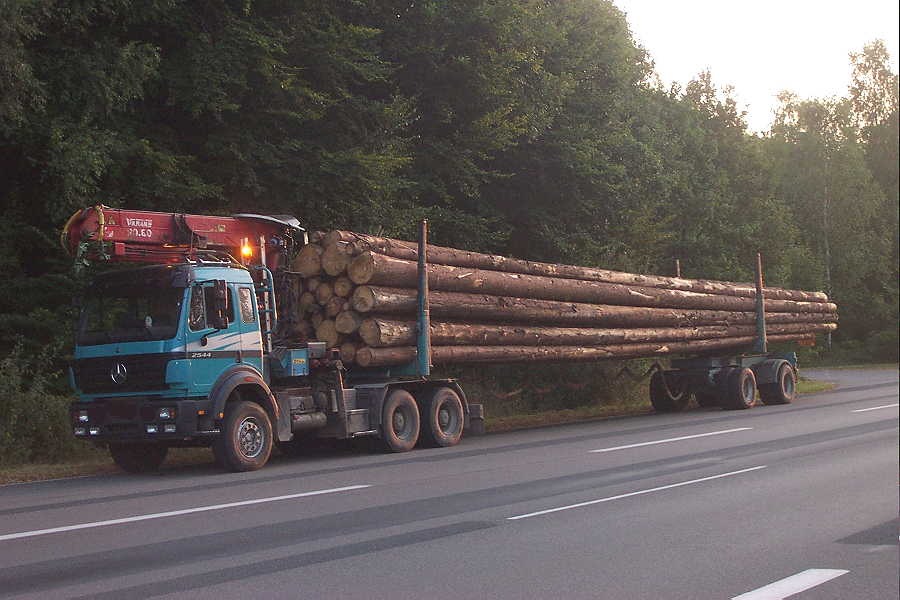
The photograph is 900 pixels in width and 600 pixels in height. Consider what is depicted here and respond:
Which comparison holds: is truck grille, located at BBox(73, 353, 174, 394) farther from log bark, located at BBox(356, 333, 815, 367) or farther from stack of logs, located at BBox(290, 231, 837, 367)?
log bark, located at BBox(356, 333, 815, 367)

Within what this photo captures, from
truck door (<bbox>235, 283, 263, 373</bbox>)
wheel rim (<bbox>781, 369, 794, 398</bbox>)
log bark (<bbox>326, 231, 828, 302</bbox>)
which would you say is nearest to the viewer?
truck door (<bbox>235, 283, 263, 373</bbox>)

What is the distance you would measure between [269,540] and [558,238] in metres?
23.1

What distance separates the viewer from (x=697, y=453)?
52.7ft

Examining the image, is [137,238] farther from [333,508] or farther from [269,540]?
[269,540]

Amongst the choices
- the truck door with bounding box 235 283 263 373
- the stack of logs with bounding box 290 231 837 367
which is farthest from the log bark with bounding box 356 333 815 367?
the truck door with bounding box 235 283 263 373

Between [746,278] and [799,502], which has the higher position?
Answer: [746,278]

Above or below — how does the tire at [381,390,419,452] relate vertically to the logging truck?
below

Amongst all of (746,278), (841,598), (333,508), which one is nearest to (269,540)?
(333,508)

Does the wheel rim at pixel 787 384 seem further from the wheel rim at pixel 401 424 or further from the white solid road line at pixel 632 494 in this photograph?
the white solid road line at pixel 632 494

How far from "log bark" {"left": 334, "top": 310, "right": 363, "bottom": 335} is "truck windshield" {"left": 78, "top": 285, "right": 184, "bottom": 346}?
3.42 meters

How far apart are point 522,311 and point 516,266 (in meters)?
0.97

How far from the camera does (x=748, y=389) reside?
2864 centimetres

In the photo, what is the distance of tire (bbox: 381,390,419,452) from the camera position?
1772 centimetres

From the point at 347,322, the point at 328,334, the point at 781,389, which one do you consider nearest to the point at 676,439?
the point at 347,322
